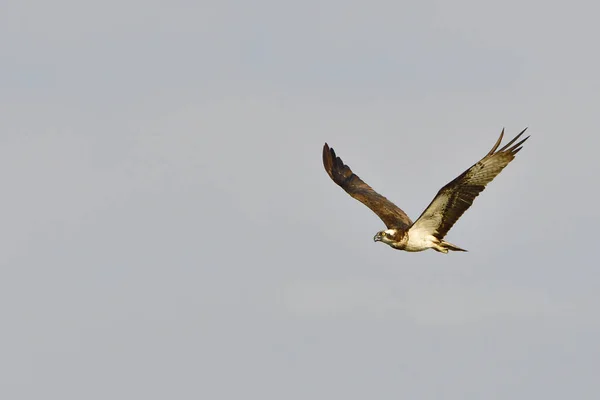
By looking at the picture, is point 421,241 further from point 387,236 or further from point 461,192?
point 461,192

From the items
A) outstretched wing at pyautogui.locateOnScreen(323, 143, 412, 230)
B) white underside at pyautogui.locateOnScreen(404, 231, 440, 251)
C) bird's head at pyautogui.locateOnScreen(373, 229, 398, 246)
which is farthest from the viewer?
outstretched wing at pyautogui.locateOnScreen(323, 143, 412, 230)

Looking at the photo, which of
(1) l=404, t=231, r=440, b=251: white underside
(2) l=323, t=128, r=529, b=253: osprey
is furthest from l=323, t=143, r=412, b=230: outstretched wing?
(1) l=404, t=231, r=440, b=251: white underside

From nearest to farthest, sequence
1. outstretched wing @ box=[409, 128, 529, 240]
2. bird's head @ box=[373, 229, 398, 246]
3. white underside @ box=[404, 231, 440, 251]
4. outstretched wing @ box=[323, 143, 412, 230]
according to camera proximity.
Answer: outstretched wing @ box=[409, 128, 529, 240] → white underside @ box=[404, 231, 440, 251] → bird's head @ box=[373, 229, 398, 246] → outstretched wing @ box=[323, 143, 412, 230]

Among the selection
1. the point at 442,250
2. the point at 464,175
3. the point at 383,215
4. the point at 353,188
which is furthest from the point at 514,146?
the point at 353,188

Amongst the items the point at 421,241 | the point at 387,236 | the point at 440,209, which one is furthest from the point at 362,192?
the point at 440,209

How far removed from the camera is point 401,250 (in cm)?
2783

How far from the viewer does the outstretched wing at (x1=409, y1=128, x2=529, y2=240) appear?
25.1m

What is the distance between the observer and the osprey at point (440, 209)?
2512cm

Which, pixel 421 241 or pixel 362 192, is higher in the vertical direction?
pixel 362 192

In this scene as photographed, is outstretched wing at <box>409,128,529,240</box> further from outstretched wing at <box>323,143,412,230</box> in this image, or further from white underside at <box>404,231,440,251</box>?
outstretched wing at <box>323,143,412,230</box>

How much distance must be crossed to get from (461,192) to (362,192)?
639 cm

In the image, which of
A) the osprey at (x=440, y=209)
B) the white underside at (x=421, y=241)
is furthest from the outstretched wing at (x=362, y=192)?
the white underside at (x=421, y=241)

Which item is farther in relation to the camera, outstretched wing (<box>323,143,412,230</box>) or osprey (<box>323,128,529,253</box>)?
outstretched wing (<box>323,143,412,230</box>)

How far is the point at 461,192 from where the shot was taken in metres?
25.6
